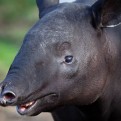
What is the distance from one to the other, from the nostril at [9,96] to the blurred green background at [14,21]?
675cm

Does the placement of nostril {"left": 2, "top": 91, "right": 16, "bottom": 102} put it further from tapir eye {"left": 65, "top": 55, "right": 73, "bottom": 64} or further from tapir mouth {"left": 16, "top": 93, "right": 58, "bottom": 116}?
tapir eye {"left": 65, "top": 55, "right": 73, "bottom": 64}

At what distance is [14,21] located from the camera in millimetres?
13812

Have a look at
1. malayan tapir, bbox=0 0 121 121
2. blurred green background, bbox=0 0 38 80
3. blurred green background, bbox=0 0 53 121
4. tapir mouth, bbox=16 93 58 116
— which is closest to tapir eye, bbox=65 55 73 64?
malayan tapir, bbox=0 0 121 121

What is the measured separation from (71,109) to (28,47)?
3.35ft

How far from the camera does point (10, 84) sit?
447 centimetres

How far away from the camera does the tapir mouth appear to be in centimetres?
468

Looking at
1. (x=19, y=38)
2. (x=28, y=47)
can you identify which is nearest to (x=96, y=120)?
(x=28, y=47)

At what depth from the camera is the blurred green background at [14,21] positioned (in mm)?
11953

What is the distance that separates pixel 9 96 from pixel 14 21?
9373 millimetres

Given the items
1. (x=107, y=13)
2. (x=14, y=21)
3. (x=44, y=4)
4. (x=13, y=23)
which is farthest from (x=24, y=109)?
(x=14, y=21)

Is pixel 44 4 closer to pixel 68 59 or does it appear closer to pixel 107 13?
pixel 107 13

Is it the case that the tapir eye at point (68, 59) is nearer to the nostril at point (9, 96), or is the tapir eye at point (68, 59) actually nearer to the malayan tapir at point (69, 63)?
the malayan tapir at point (69, 63)

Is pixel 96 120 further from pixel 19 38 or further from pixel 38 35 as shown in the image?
pixel 19 38

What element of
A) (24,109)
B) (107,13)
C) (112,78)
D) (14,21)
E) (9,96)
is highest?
(107,13)
